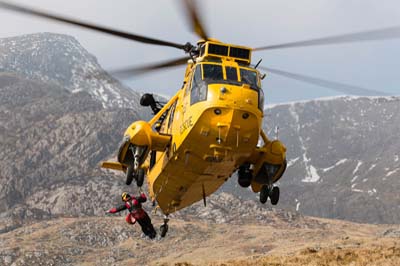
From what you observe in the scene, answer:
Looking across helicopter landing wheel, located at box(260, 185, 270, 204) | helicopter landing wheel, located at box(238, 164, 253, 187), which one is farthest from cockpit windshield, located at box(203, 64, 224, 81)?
helicopter landing wheel, located at box(260, 185, 270, 204)

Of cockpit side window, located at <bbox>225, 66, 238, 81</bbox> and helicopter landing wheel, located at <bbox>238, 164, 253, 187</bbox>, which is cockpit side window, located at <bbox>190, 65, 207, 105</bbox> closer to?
cockpit side window, located at <bbox>225, 66, 238, 81</bbox>

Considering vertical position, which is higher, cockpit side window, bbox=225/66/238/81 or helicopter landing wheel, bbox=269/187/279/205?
cockpit side window, bbox=225/66/238/81

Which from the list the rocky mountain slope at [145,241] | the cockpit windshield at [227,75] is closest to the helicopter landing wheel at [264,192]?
the cockpit windshield at [227,75]

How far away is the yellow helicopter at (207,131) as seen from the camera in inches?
707

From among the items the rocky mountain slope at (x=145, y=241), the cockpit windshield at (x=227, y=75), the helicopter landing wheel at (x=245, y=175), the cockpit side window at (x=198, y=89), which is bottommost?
the rocky mountain slope at (x=145, y=241)

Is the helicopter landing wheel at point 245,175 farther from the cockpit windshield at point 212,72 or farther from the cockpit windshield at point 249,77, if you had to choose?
the cockpit windshield at point 212,72

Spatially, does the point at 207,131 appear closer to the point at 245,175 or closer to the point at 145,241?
the point at 245,175

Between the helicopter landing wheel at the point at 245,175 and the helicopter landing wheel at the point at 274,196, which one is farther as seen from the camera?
the helicopter landing wheel at the point at 245,175

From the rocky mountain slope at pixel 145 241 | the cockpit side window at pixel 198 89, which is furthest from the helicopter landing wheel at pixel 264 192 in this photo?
the rocky mountain slope at pixel 145 241

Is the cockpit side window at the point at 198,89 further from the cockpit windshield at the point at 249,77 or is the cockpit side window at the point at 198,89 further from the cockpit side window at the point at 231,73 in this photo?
the cockpit windshield at the point at 249,77

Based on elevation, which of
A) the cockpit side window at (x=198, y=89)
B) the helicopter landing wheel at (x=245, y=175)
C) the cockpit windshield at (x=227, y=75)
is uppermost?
the cockpit windshield at (x=227, y=75)

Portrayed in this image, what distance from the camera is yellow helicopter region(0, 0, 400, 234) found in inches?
707

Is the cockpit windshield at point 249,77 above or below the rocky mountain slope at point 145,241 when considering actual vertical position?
above

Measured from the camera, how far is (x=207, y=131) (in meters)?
18.1
